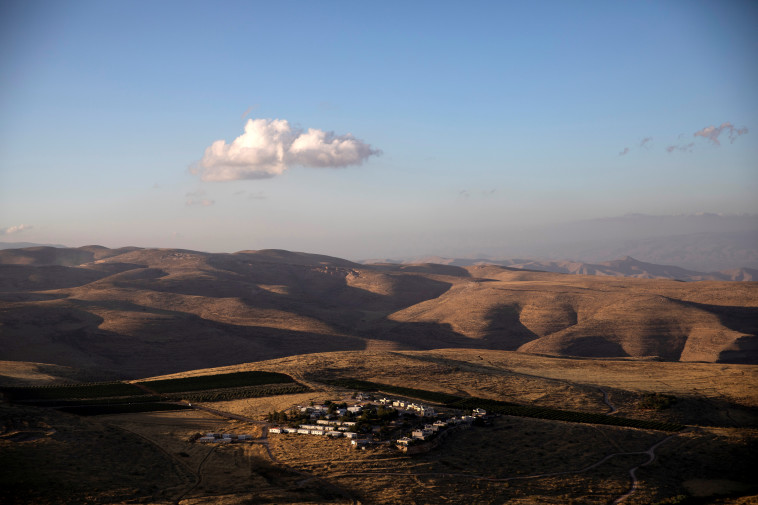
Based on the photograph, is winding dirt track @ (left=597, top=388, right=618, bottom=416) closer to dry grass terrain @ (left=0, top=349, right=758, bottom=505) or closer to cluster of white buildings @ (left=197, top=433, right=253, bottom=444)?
dry grass terrain @ (left=0, top=349, right=758, bottom=505)

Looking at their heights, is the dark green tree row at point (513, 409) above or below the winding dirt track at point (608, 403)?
above

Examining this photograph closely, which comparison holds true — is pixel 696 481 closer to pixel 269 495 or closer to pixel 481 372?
pixel 269 495

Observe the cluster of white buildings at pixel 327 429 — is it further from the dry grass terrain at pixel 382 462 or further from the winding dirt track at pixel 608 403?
the winding dirt track at pixel 608 403

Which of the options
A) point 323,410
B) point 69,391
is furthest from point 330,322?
point 323,410

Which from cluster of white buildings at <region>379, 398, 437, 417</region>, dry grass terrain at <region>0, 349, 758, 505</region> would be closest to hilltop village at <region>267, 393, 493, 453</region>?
cluster of white buildings at <region>379, 398, 437, 417</region>

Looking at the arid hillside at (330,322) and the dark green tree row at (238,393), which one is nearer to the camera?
the dark green tree row at (238,393)

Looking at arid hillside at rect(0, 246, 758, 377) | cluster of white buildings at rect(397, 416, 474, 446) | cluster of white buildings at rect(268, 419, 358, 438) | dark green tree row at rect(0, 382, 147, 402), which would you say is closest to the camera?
cluster of white buildings at rect(397, 416, 474, 446)

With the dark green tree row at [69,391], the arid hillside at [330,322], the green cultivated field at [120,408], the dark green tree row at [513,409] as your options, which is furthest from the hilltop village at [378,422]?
the arid hillside at [330,322]
